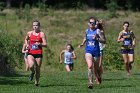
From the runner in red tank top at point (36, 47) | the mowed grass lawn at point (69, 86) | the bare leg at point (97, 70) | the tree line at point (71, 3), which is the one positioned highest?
the runner in red tank top at point (36, 47)

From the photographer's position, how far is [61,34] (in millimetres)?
48906

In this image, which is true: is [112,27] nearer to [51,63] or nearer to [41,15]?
[41,15]

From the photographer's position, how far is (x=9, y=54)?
95.7 ft

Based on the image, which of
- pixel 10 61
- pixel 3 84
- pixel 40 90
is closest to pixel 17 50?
pixel 10 61

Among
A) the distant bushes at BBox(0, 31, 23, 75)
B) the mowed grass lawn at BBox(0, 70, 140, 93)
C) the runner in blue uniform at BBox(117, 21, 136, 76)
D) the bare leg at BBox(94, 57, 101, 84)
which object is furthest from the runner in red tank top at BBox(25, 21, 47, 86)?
the distant bushes at BBox(0, 31, 23, 75)

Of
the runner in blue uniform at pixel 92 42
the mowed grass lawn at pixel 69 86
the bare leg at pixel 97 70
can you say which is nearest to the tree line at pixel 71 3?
the mowed grass lawn at pixel 69 86

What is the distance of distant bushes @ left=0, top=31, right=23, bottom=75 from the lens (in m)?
26.9

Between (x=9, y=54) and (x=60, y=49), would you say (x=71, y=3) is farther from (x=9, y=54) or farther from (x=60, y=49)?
(x=9, y=54)

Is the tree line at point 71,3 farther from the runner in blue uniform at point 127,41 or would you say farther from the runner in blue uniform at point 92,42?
the runner in blue uniform at point 92,42

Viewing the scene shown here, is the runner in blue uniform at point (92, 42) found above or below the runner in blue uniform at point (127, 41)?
above

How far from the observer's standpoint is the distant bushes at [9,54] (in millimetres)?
26922

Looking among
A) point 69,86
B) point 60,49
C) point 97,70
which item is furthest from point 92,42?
point 60,49

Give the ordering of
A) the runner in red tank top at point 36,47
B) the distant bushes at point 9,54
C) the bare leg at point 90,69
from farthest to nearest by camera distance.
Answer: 1. the distant bushes at point 9,54
2. the runner in red tank top at point 36,47
3. the bare leg at point 90,69

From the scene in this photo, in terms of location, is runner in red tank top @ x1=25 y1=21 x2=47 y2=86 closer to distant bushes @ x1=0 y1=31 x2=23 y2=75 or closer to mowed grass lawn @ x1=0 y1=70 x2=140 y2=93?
mowed grass lawn @ x1=0 y1=70 x2=140 y2=93
